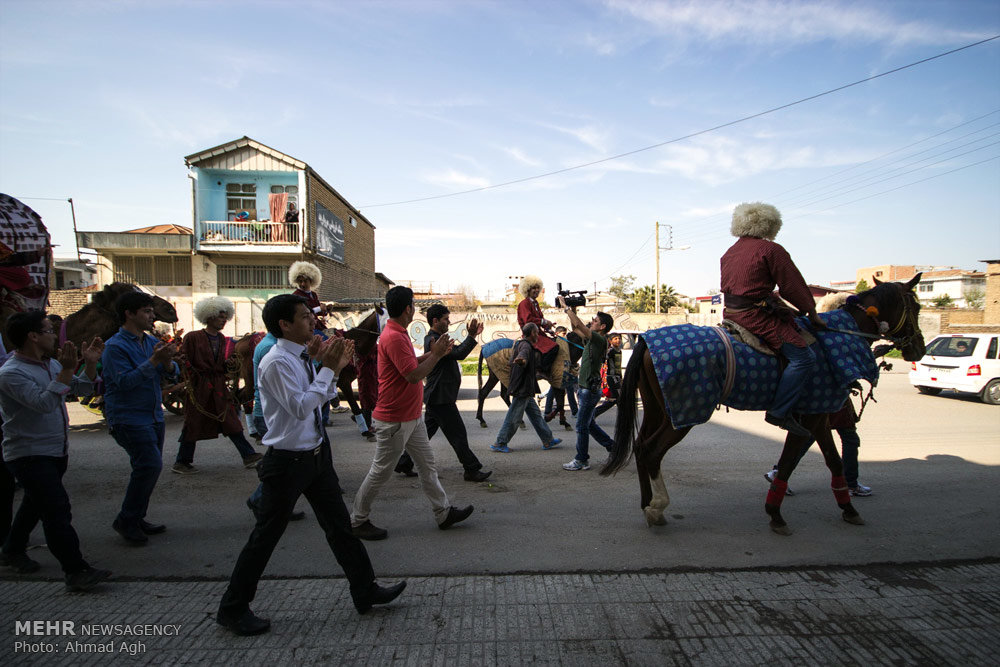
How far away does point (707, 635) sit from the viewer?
2.92 metres

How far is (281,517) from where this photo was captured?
2.88 m

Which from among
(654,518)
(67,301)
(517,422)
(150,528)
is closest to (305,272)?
(517,422)

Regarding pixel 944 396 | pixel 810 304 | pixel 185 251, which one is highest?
pixel 185 251

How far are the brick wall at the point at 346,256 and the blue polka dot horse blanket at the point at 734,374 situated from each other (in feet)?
74.0

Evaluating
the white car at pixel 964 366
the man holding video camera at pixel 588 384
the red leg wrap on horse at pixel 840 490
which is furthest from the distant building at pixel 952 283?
the red leg wrap on horse at pixel 840 490

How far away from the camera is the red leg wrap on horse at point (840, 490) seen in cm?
448

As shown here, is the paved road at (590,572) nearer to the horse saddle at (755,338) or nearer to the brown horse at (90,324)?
the horse saddle at (755,338)

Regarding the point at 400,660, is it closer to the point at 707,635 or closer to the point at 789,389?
the point at 707,635

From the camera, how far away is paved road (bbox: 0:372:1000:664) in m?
2.87

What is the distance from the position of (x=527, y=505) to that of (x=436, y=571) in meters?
1.48

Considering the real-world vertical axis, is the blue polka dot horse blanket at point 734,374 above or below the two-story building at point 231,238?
below

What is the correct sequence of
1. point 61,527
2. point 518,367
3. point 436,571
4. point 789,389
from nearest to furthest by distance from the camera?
point 61,527, point 436,571, point 789,389, point 518,367

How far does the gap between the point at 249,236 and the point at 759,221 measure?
80.0ft

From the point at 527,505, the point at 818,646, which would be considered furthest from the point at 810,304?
the point at 527,505
